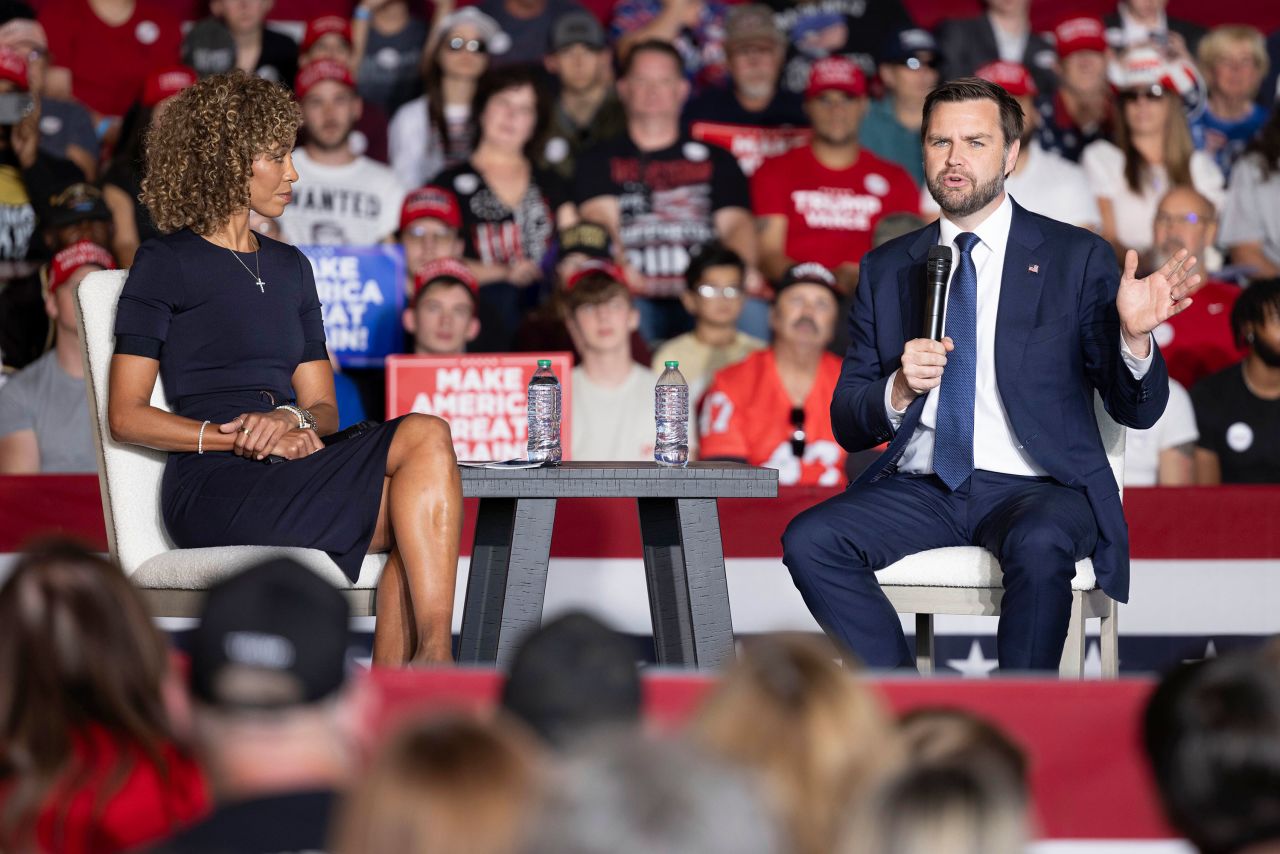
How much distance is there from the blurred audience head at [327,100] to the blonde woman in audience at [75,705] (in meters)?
4.27

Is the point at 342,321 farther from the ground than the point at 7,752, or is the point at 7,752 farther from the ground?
the point at 342,321

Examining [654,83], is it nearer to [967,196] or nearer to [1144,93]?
[1144,93]

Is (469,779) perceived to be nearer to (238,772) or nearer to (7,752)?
(238,772)

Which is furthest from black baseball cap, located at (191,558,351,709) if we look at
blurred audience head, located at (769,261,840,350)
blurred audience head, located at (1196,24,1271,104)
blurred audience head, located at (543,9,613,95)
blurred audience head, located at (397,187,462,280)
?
blurred audience head, located at (1196,24,1271,104)

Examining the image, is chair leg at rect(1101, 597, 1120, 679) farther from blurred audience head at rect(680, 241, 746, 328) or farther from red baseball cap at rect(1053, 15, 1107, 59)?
red baseball cap at rect(1053, 15, 1107, 59)

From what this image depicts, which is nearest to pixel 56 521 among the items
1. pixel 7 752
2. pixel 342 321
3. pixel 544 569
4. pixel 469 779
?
pixel 342 321

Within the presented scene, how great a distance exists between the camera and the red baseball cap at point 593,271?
517 cm

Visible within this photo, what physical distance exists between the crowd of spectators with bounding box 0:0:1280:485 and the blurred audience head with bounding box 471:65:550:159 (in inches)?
0.4

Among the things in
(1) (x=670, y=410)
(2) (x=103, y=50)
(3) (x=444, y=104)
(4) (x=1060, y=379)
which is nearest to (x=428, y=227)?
(3) (x=444, y=104)

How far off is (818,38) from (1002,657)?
3998 millimetres

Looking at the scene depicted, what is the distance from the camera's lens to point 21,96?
5.57m

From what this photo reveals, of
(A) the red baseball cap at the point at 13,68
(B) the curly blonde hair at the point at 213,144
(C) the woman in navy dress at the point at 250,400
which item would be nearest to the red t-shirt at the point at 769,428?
(C) the woman in navy dress at the point at 250,400

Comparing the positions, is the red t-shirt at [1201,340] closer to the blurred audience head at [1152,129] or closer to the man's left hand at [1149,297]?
the blurred audience head at [1152,129]

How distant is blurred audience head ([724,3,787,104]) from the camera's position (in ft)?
19.9
